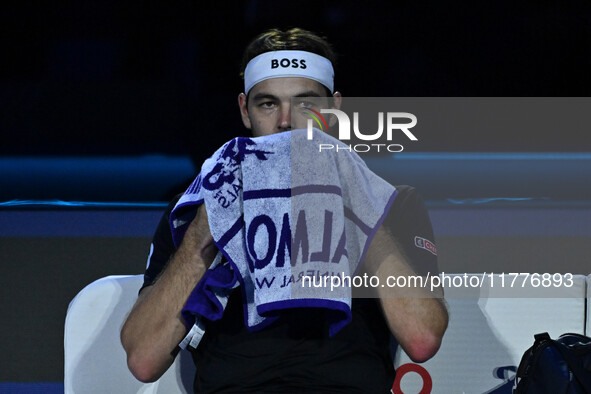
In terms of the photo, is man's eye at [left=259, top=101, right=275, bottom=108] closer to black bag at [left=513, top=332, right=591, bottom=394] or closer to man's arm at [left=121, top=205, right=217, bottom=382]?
man's arm at [left=121, top=205, right=217, bottom=382]

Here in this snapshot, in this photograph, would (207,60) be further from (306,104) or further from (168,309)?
(168,309)

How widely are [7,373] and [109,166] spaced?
904 mm

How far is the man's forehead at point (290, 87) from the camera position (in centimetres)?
131

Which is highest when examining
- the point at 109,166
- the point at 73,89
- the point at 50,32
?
the point at 50,32

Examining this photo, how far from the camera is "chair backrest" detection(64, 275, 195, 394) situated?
131 cm

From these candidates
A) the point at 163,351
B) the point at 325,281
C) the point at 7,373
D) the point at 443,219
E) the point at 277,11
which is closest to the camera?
the point at 325,281

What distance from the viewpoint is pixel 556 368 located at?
1.12m

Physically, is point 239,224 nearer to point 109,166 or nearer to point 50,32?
point 109,166

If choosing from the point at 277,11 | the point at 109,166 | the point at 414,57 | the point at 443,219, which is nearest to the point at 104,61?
the point at 109,166

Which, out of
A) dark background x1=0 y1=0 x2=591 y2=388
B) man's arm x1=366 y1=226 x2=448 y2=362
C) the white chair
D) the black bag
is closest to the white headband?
man's arm x1=366 y1=226 x2=448 y2=362

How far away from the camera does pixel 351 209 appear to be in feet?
3.51

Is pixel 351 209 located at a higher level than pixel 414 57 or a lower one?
lower

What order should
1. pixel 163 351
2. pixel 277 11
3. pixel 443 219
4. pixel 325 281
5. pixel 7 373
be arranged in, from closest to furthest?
pixel 325 281, pixel 163 351, pixel 7 373, pixel 443 219, pixel 277 11

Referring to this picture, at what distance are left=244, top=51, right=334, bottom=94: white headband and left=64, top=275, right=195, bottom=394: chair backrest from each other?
0.48 metres
